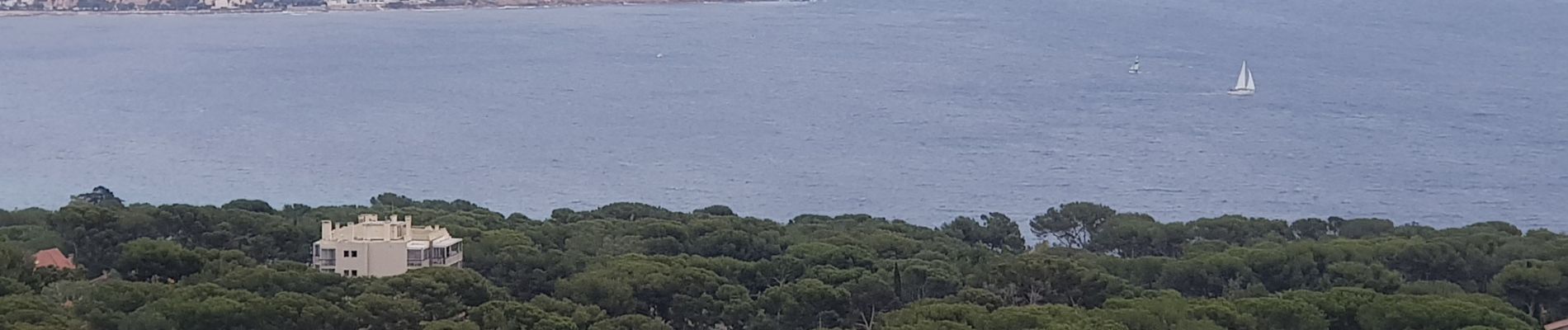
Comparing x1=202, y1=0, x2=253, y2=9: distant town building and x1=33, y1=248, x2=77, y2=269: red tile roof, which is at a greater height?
x1=33, y1=248, x2=77, y2=269: red tile roof

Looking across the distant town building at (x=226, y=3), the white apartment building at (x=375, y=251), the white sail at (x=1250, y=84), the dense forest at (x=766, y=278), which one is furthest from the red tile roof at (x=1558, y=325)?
the distant town building at (x=226, y=3)

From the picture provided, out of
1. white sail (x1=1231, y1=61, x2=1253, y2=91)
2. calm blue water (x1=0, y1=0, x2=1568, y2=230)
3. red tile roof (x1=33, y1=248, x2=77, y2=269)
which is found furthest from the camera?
white sail (x1=1231, y1=61, x2=1253, y2=91)

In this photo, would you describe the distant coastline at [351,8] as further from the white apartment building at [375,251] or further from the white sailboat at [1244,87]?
the white apartment building at [375,251]

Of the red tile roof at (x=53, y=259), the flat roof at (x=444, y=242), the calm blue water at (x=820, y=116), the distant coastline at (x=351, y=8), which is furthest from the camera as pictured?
the distant coastline at (x=351, y=8)

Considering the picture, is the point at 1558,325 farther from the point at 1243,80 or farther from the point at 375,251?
the point at 1243,80

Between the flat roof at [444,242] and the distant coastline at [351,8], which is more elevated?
the flat roof at [444,242]

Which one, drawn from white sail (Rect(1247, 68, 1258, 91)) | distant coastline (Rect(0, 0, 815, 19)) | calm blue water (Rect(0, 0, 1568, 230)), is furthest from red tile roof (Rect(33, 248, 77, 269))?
distant coastline (Rect(0, 0, 815, 19))

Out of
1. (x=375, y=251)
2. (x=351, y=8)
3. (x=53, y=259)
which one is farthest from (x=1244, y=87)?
(x=351, y=8)

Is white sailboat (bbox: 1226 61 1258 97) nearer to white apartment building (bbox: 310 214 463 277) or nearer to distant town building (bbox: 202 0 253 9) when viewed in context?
white apartment building (bbox: 310 214 463 277)
